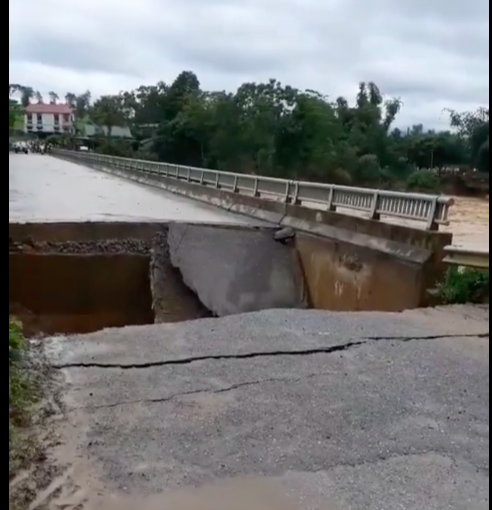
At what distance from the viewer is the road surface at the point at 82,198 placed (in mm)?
995

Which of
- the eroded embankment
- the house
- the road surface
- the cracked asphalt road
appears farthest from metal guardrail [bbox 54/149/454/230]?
the house

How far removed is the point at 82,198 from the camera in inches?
189

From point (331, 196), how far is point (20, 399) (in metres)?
6.63

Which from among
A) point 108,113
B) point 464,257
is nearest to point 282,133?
point 464,257

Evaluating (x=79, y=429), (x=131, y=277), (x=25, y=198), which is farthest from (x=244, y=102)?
(x=25, y=198)

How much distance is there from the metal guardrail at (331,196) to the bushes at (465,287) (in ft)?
Result: 2.15

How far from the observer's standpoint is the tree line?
6.24 ft

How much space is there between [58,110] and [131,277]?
3.25 m

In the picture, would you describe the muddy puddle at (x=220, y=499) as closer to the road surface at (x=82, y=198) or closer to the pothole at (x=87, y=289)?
the pothole at (x=87, y=289)

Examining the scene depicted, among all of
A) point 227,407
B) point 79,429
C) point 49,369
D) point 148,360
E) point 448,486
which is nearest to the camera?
point 448,486

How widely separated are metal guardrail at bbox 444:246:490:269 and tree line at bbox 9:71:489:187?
1.08 metres

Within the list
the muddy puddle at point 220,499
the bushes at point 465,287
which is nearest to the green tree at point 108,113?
the muddy puddle at point 220,499

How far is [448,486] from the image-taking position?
2771 millimetres

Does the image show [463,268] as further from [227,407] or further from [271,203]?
[271,203]
